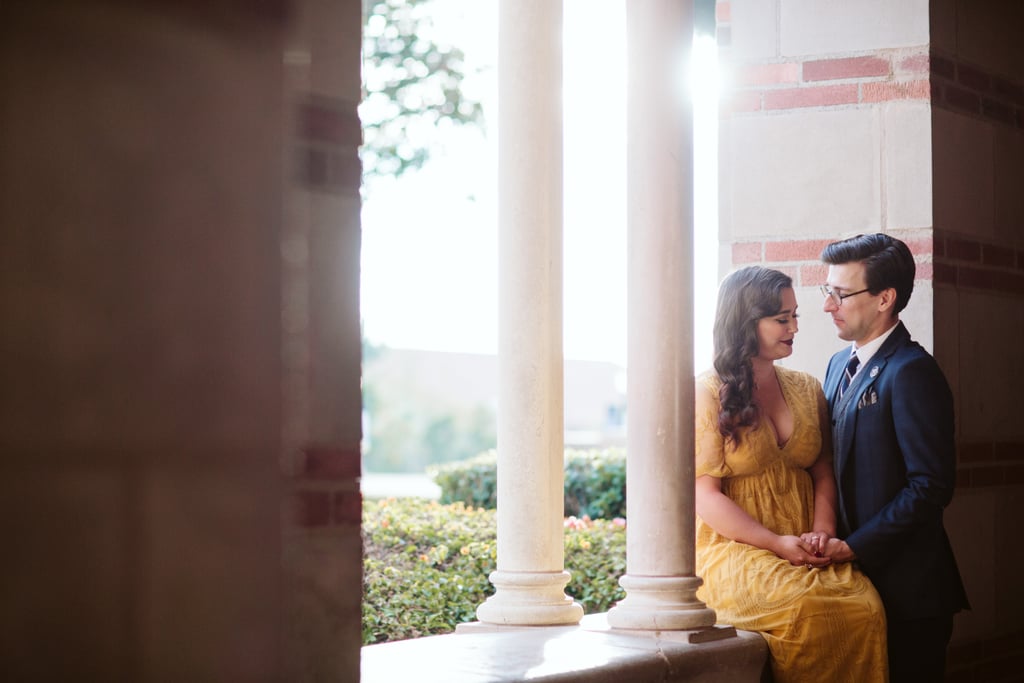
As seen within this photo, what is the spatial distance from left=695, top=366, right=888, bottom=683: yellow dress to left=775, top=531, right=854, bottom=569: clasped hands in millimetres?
28

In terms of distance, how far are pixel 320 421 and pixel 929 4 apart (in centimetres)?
376

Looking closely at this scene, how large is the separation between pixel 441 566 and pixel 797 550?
2917 millimetres

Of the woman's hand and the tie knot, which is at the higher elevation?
the tie knot

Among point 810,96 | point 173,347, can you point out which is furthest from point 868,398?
point 173,347

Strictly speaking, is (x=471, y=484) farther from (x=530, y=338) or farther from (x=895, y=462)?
(x=895, y=462)

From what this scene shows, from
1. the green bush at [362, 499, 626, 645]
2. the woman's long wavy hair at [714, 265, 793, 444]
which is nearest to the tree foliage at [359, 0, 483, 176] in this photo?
the green bush at [362, 499, 626, 645]

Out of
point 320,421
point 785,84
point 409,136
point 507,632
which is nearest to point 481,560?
point 507,632

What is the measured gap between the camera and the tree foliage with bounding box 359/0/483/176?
1163cm

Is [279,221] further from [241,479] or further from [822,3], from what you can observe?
[822,3]

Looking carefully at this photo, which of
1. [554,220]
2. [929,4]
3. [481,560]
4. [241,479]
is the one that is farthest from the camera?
[481,560]

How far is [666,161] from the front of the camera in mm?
4371

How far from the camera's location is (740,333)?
177 inches

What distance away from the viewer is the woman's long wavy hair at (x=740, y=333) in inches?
174

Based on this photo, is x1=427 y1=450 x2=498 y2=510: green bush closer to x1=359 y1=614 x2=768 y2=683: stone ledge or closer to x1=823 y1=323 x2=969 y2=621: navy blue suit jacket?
x1=359 y1=614 x2=768 y2=683: stone ledge
